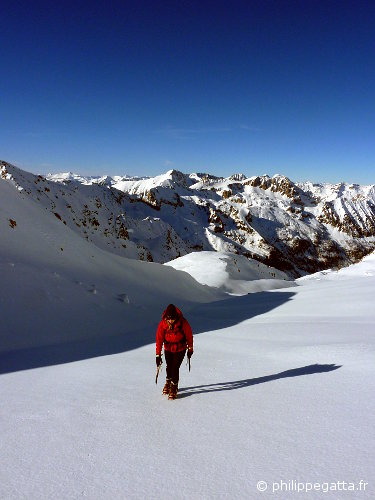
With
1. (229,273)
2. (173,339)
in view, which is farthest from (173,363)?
(229,273)

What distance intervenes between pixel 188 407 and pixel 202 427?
2.37 ft

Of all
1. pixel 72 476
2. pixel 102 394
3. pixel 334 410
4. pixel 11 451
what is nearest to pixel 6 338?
pixel 102 394

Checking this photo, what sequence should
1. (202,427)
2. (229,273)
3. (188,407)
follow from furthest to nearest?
(229,273)
(188,407)
(202,427)

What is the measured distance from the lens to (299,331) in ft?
30.5

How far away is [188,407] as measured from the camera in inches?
191

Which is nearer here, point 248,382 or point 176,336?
point 176,336

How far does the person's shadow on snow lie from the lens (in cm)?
550

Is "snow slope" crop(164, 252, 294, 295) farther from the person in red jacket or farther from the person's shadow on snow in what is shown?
the person in red jacket

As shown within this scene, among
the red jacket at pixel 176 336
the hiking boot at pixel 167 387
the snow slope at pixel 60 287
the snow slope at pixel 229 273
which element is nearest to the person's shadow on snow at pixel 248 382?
the hiking boot at pixel 167 387

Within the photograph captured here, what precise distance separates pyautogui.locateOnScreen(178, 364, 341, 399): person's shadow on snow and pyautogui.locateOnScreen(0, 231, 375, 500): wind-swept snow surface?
0.04 m

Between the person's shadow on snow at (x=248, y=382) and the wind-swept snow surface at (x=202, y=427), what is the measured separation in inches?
1.4

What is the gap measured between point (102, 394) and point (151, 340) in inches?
203

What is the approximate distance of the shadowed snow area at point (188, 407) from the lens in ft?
10.2

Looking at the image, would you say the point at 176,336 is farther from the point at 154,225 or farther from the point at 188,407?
the point at 154,225
